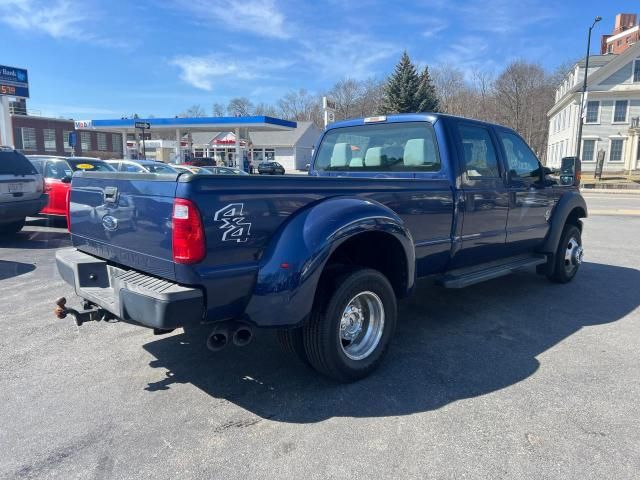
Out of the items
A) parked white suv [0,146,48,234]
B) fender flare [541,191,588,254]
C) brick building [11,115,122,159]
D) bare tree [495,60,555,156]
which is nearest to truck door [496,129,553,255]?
fender flare [541,191,588,254]

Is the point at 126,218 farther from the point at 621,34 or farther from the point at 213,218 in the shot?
the point at 621,34

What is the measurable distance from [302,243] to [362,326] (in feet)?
3.35

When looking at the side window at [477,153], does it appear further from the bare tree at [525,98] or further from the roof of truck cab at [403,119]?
the bare tree at [525,98]

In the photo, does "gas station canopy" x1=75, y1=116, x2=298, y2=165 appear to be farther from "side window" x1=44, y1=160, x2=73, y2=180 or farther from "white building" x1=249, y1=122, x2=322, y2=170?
"side window" x1=44, y1=160, x2=73, y2=180

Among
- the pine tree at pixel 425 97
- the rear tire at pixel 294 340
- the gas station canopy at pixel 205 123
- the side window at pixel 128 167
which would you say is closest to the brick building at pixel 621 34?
the pine tree at pixel 425 97

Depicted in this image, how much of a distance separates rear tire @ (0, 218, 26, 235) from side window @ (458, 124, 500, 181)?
27.5 ft

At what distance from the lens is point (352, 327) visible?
3459 millimetres

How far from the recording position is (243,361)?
373 centimetres

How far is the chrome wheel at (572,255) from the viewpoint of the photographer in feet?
20.2

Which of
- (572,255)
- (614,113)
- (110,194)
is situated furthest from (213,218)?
(614,113)

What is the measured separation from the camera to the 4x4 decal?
264cm

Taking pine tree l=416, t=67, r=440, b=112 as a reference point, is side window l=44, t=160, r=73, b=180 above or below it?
below

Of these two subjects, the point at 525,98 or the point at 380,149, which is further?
the point at 525,98

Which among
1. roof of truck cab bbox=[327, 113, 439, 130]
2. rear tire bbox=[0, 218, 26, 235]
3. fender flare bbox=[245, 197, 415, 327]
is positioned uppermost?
roof of truck cab bbox=[327, 113, 439, 130]
